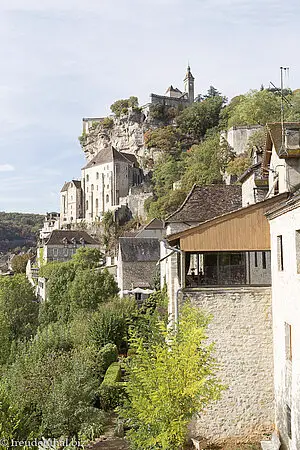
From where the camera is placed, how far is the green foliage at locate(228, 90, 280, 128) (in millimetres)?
59875

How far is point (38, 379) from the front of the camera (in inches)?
712

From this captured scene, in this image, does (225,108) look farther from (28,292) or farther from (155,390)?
(155,390)

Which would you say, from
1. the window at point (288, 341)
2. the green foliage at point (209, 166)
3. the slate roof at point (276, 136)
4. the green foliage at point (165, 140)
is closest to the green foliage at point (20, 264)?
the green foliage at point (165, 140)

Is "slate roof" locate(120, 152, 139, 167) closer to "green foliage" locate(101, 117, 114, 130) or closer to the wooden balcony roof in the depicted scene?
"green foliage" locate(101, 117, 114, 130)

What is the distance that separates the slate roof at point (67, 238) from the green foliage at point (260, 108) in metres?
33.3

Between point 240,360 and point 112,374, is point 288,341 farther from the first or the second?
point 112,374

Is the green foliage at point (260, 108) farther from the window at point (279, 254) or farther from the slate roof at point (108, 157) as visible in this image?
the window at point (279, 254)

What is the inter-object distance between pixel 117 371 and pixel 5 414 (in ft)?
36.0

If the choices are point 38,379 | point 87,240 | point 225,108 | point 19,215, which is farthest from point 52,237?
point 19,215

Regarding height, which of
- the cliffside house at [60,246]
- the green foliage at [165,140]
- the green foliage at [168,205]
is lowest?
the cliffside house at [60,246]

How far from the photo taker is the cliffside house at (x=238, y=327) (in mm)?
14547

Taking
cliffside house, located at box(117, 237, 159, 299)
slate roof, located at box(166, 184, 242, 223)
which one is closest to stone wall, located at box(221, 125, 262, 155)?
cliffside house, located at box(117, 237, 159, 299)

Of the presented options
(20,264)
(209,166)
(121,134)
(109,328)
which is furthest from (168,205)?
(121,134)

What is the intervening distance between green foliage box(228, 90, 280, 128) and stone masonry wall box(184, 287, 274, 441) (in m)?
48.2
